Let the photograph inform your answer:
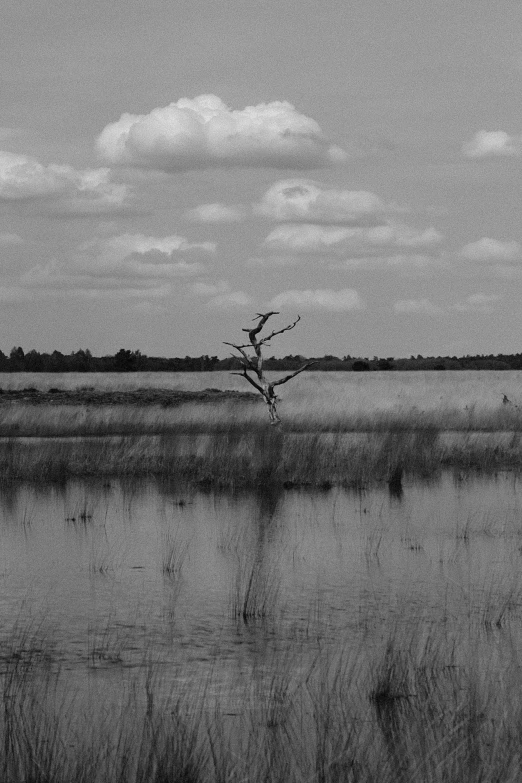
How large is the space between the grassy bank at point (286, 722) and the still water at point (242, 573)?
0.39 m

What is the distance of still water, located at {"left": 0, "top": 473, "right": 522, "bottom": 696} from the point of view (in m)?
9.46

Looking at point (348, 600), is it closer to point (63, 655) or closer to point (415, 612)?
point (415, 612)

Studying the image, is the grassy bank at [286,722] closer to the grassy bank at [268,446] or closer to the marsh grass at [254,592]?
the marsh grass at [254,592]

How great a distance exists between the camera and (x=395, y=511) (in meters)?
17.8

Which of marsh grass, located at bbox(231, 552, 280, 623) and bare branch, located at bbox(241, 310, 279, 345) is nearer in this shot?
marsh grass, located at bbox(231, 552, 280, 623)

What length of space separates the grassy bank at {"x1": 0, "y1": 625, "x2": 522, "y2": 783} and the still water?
0.39 metres

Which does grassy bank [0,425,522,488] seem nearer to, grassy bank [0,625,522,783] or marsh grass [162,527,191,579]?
marsh grass [162,527,191,579]

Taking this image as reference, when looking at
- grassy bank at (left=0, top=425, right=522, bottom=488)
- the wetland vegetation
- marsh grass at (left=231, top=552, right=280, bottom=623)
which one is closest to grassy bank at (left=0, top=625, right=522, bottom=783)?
the wetland vegetation

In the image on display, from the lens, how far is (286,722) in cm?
727

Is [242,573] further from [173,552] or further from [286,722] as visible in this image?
[286,722]

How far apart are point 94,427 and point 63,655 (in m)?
23.9

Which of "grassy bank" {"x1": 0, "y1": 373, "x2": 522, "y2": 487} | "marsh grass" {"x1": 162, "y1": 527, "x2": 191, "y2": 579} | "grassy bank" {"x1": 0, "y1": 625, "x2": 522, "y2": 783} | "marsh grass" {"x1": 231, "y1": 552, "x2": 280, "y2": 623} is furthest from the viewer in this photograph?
"grassy bank" {"x1": 0, "y1": 373, "x2": 522, "y2": 487}

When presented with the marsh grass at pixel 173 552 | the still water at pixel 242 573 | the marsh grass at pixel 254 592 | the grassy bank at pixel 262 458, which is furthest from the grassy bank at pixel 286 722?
the grassy bank at pixel 262 458

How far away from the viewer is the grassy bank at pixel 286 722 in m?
6.08
